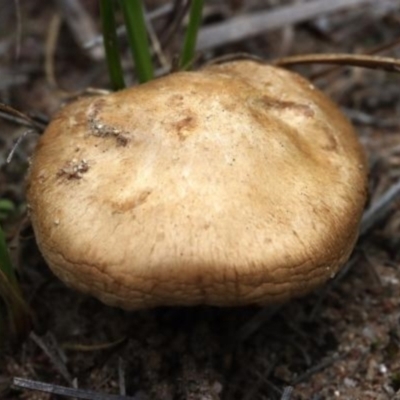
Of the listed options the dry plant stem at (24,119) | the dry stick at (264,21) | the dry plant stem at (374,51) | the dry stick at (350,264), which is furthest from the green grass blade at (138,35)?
the dry stick at (350,264)

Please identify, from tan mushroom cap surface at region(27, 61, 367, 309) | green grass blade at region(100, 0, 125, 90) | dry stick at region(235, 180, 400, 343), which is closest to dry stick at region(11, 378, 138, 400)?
tan mushroom cap surface at region(27, 61, 367, 309)

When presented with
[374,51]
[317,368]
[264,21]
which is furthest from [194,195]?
[264,21]

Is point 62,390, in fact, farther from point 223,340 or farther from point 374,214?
point 374,214

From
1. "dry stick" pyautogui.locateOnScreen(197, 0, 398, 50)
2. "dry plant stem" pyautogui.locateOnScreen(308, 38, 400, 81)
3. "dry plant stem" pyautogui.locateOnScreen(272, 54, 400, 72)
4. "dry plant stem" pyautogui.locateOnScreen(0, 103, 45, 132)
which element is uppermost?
"dry plant stem" pyautogui.locateOnScreen(0, 103, 45, 132)

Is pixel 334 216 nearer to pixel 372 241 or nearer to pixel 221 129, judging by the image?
pixel 221 129

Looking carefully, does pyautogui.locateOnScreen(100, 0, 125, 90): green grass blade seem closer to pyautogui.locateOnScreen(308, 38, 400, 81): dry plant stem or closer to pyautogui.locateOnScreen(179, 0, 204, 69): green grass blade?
pyautogui.locateOnScreen(179, 0, 204, 69): green grass blade

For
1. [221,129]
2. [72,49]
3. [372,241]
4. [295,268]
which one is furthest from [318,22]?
[295,268]

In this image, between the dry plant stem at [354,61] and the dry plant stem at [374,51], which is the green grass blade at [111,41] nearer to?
the dry plant stem at [354,61]

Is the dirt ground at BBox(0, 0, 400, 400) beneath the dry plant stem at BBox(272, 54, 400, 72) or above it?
beneath
